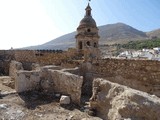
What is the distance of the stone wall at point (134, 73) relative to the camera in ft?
30.8

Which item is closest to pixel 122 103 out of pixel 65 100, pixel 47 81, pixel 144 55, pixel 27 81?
pixel 65 100

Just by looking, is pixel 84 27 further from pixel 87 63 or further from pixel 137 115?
pixel 137 115

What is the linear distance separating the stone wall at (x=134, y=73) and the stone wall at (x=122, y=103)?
8.96 ft

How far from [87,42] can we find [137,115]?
55.3 ft

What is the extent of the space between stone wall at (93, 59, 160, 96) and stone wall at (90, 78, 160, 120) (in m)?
2.73

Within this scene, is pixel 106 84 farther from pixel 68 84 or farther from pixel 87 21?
pixel 87 21

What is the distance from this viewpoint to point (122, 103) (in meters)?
6.08

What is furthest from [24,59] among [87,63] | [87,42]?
[87,63]

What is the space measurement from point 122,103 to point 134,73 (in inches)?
166

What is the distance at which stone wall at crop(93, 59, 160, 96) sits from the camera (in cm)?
938

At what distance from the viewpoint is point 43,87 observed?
10398 millimetres

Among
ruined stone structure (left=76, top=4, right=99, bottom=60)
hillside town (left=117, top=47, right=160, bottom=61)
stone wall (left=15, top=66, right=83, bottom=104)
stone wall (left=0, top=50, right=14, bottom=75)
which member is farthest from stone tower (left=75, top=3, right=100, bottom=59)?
stone wall (left=15, top=66, right=83, bottom=104)

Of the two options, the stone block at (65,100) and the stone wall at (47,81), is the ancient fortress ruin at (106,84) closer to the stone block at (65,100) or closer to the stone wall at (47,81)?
the stone wall at (47,81)

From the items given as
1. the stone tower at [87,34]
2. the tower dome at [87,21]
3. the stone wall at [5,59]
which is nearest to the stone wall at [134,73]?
the stone tower at [87,34]
